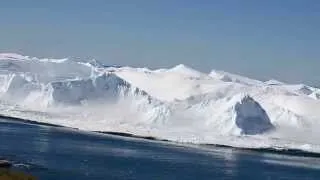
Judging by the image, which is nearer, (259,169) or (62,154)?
(62,154)

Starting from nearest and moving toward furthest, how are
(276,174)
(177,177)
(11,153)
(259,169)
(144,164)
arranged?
(177,177), (11,153), (144,164), (276,174), (259,169)

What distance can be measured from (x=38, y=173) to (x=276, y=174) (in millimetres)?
56109

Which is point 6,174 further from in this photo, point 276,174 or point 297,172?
point 297,172

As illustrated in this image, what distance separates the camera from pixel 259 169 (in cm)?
14112

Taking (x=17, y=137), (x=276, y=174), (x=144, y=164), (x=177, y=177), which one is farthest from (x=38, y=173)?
(x=17, y=137)

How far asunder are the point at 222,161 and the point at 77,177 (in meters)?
67.4

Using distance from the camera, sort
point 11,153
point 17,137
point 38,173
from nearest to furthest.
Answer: point 38,173 → point 11,153 → point 17,137

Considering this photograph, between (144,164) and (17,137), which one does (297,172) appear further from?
(17,137)

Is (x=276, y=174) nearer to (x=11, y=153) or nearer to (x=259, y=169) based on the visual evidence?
(x=259, y=169)

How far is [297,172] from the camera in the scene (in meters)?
143

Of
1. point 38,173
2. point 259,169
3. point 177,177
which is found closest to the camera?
point 38,173

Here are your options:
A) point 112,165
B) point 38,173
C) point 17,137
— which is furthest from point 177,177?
point 17,137

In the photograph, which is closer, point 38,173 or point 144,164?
point 38,173

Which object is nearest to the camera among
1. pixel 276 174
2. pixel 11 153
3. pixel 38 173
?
pixel 38 173
